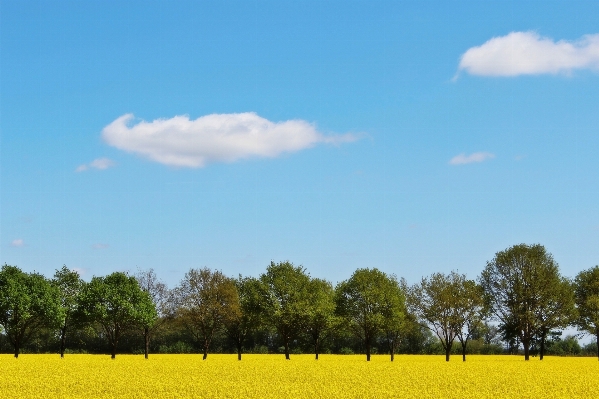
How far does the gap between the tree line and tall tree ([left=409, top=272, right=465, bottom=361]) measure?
0.15 m

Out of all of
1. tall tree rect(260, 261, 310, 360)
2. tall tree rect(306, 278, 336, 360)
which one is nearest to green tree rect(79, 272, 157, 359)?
tall tree rect(260, 261, 310, 360)

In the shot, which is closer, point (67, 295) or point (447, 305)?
point (447, 305)

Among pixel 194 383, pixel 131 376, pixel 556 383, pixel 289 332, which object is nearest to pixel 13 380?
pixel 131 376

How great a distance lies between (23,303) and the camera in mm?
99312

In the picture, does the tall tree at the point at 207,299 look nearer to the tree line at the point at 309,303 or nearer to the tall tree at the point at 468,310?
the tree line at the point at 309,303

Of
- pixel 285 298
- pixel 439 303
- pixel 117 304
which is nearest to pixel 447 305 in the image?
pixel 439 303

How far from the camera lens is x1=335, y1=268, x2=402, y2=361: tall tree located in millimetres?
92812

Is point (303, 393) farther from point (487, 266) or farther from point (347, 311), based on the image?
point (487, 266)

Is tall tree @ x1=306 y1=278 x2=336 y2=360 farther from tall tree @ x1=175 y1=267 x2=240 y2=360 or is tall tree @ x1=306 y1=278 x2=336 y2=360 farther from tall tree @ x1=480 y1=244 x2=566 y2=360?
tall tree @ x1=480 y1=244 x2=566 y2=360

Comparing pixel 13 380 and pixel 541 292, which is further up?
pixel 541 292

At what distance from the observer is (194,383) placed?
1644 inches

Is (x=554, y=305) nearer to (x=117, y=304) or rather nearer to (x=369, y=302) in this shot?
(x=369, y=302)

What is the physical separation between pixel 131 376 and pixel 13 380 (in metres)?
8.78

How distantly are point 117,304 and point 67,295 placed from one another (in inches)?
638
